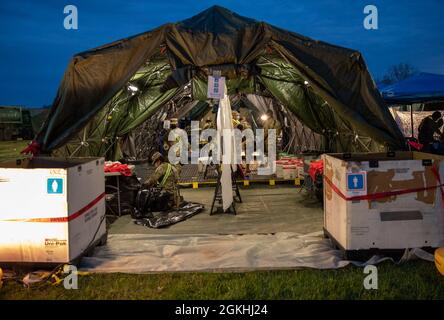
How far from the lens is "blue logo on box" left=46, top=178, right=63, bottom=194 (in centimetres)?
427

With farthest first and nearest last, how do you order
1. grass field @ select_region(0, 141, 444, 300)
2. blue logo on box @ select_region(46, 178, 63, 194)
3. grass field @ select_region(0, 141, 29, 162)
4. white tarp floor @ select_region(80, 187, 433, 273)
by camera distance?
grass field @ select_region(0, 141, 29, 162), white tarp floor @ select_region(80, 187, 433, 273), blue logo on box @ select_region(46, 178, 63, 194), grass field @ select_region(0, 141, 444, 300)

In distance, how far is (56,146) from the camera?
5.22 metres

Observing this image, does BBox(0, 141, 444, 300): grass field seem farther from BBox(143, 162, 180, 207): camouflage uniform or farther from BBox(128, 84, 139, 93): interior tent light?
BBox(128, 84, 139, 93): interior tent light

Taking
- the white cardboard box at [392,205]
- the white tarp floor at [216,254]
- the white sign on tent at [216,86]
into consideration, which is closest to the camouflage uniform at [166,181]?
the white tarp floor at [216,254]

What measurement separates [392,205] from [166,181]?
15.3 feet

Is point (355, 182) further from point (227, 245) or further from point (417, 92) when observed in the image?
point (417, 92)

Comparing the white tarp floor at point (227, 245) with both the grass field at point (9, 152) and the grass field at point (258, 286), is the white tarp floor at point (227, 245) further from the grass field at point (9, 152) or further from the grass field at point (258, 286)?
the grass field at point (9, 152)

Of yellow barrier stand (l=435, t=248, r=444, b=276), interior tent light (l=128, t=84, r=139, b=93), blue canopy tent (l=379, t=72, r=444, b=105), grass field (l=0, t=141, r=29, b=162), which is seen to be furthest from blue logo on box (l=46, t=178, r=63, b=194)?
grass field (l=0, t=141, r=29, b=162)

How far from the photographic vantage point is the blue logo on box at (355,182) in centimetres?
444

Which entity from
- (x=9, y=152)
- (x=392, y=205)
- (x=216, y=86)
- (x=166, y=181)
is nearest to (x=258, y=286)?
(x=392, y=205)

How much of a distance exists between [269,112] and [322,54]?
12.8 metres

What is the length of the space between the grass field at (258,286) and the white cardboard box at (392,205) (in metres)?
0.32

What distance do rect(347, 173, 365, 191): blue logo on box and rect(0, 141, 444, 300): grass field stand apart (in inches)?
37.3

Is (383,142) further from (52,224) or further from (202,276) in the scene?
(52,224)
